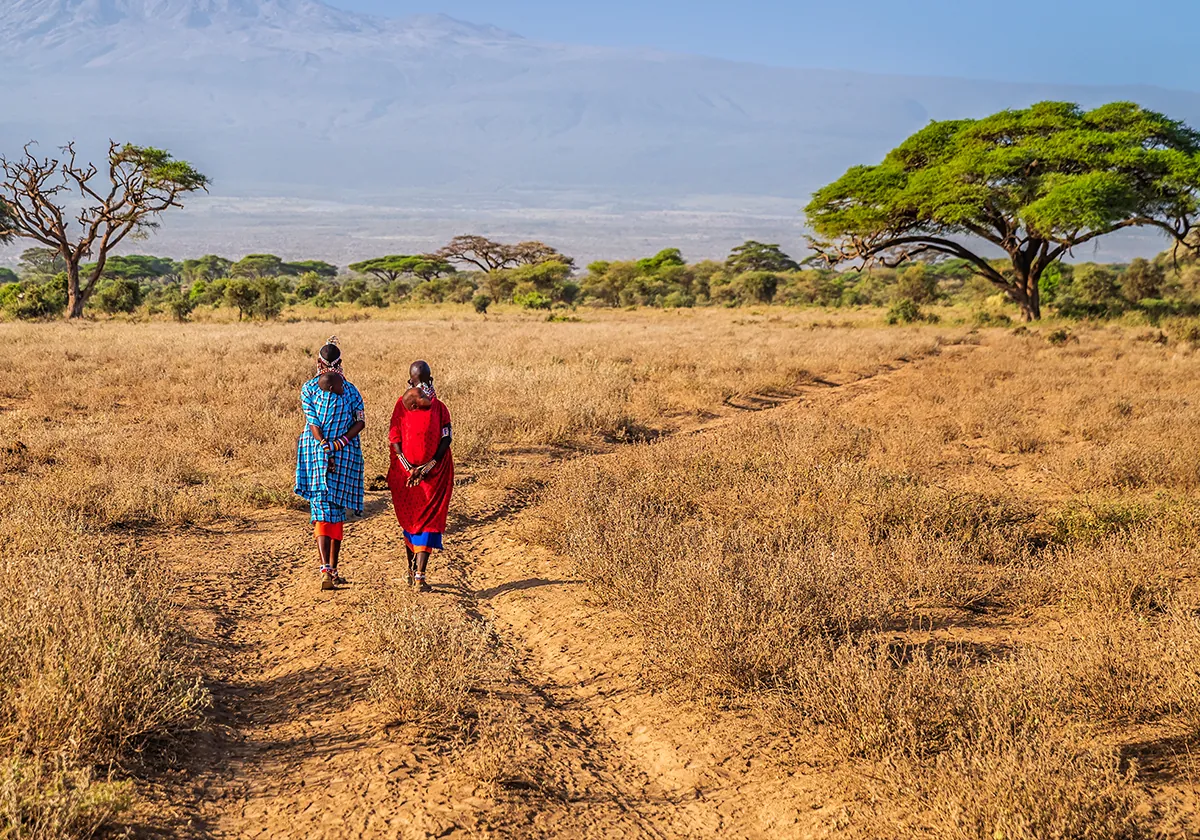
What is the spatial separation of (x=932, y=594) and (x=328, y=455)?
4.12m

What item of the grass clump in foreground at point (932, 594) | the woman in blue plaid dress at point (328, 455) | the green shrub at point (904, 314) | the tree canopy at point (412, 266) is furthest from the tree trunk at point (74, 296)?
the tree canopy at point (412, 266)

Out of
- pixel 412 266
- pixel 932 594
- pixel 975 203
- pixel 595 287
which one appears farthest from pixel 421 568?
pixel 412 266

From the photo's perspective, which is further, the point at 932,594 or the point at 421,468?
the point at 421,468

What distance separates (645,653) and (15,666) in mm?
2953

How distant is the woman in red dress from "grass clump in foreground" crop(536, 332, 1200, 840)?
1032mm

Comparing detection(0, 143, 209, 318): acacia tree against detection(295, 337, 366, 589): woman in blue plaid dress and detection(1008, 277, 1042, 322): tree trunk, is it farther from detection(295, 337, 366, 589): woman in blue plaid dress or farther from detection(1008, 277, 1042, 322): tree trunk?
detection(1008, 277, 1042, 322): tree trunk

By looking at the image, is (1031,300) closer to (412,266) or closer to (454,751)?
(454,751)

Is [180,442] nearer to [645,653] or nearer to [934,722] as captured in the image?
[645,653]

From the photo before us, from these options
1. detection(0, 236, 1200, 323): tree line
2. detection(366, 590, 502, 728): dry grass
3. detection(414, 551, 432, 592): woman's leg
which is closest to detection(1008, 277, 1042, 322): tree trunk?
detection(0, 236, 1200, 323): tree line

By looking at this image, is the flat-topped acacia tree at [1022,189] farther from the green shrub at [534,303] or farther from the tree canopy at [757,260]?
the tree canopy at [757,260]

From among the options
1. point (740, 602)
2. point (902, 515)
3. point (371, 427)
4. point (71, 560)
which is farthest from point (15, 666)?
point (371, 427)

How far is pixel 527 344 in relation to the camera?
19.7m

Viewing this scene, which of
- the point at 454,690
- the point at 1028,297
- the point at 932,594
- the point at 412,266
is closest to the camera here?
the point at 454,690

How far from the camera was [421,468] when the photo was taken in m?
5.30
